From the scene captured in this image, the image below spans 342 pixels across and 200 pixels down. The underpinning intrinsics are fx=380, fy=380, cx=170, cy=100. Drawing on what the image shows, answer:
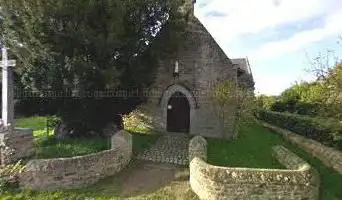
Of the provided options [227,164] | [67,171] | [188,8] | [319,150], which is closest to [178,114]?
[188,8]

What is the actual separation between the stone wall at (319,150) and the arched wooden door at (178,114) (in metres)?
6.36

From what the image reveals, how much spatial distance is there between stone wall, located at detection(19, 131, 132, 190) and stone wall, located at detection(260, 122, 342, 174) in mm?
10296

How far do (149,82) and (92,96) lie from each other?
3.49m

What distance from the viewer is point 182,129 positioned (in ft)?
73.9

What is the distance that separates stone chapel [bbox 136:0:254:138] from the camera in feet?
70.8

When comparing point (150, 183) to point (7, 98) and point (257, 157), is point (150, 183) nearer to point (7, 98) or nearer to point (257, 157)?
point (257, 157)

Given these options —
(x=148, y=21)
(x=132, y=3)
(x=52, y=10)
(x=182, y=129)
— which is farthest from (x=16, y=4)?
(x=182, y=129)

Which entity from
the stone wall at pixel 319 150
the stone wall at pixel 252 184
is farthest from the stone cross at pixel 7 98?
the stone wall at pixel 319 150

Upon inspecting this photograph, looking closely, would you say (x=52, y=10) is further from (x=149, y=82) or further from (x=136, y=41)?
(x=149, y=82)

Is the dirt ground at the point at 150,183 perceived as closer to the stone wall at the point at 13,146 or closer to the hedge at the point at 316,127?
the stone wall at the point at 13,146

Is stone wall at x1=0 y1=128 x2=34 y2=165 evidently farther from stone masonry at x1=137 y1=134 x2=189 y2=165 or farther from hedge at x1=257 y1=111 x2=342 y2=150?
hedge at x1=257 y1=111 x2=342 y2=150

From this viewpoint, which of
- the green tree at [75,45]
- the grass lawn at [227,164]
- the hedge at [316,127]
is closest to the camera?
the grass lawn at [227,164]

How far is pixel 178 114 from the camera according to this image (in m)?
22.5

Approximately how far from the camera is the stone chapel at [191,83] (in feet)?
70.8
